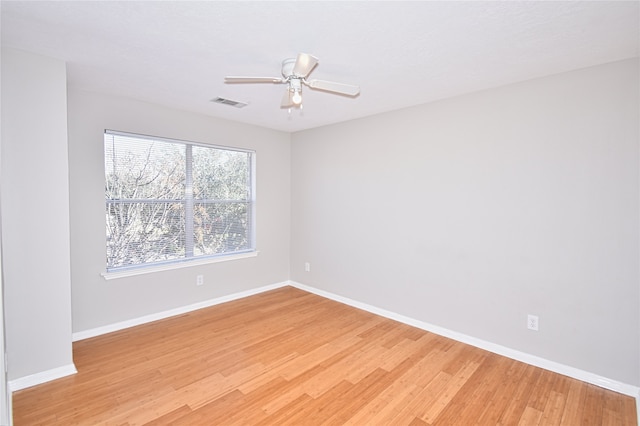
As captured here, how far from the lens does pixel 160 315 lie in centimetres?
368

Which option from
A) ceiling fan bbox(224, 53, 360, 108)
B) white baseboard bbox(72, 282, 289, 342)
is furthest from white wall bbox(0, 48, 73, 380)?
ceiling fan bbox(224, 53, 360, 108)

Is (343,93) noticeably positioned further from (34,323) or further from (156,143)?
(34,323)

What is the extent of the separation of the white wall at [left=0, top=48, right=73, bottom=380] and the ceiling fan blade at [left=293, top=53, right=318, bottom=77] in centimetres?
187

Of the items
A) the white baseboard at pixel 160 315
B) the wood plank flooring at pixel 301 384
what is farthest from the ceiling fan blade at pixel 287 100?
the white baseboard at pixel 160 315

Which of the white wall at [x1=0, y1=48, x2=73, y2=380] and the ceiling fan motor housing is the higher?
the ceiling fan motor housing

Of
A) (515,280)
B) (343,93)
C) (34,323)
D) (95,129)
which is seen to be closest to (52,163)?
(95,129)

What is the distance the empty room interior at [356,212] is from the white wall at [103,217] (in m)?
0.02

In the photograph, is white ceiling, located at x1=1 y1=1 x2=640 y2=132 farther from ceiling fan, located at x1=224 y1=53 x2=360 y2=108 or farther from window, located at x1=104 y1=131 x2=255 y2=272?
window, located at x1=104 y1=131 x2=255 y2=272

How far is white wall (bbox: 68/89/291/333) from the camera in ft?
10.2

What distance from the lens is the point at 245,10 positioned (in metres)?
1.76

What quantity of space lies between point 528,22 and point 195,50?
213 centimetres

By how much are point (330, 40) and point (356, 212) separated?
2401 millimetres

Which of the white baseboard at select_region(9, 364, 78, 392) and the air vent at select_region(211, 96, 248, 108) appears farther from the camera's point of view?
the air vent at select_region(211, 96, 248, 108)

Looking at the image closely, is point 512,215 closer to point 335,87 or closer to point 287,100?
point 335,87
